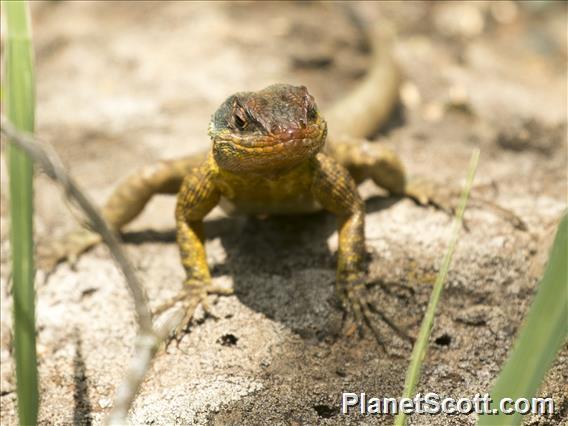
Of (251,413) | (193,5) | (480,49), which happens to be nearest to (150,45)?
(193,5)

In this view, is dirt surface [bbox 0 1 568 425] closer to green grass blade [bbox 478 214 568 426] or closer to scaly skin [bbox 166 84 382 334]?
scaly skin [bbox 166 84 382 334]

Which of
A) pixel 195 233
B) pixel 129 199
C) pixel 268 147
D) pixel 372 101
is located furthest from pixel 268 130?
pixel 372 101

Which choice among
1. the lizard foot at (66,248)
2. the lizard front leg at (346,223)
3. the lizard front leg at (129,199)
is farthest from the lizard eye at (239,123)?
the lizard foot at (66,248)

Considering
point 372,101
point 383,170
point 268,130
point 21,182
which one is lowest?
point 21,182

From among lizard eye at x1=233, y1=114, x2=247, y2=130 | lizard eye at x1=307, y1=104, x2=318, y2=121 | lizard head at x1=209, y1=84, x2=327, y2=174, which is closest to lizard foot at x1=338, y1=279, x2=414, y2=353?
lizard head at x1=209, y1=84, x2=327, y2=174

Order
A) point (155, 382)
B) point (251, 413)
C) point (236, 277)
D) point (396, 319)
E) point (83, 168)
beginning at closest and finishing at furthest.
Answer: point (251, 413) < point (155, 382) < point (396, 319) < point (236, 277) < point (83, 168)

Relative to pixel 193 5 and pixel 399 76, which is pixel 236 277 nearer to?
pixel 399 76

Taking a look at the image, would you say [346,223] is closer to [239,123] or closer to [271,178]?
[271,178]
